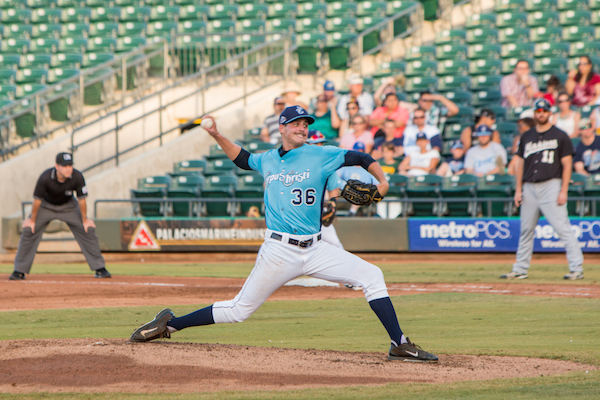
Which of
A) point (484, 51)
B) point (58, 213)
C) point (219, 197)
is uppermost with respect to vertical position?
point (484, 51)

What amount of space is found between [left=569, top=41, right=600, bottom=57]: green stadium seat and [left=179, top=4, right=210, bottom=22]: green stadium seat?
33.1ft

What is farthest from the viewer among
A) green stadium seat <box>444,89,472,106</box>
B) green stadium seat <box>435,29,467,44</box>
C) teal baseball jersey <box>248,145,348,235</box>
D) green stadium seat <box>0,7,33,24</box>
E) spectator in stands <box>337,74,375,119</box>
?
green stadium seat <box>0,7,33,24</box>

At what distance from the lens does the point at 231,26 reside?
20891 millimetres

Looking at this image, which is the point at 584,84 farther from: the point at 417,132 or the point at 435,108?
the point at 417,132

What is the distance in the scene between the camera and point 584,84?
15.2m

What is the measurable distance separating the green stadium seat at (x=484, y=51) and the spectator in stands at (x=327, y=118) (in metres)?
4.58

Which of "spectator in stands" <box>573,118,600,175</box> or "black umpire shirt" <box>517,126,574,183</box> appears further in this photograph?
"spectator in stands" <box>573,118,600,175</box>

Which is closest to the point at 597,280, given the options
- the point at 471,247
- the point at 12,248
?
the point at 471,247

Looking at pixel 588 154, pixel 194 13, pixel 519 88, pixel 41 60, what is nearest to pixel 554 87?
pixel 519 88

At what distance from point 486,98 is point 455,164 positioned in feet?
9.53

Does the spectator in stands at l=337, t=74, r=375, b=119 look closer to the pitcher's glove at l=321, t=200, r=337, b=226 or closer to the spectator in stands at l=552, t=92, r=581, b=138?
the spectator in stands at l=552, t=92, r=581, b=138

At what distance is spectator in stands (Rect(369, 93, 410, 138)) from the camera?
1527 cm

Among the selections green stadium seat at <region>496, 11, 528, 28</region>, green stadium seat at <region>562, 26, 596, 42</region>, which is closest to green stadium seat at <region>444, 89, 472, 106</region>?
green stadium seat at <region>562, 26, 596, 42</region>

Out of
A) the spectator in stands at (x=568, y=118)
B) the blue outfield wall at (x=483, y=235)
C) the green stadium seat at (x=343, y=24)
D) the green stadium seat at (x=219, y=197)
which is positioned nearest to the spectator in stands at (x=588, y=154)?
the spectator in stands at (x=568, y=118)
